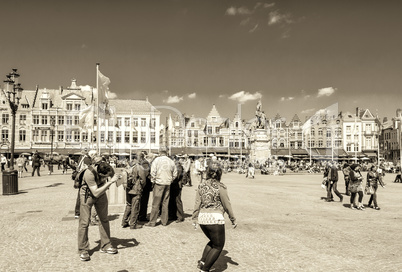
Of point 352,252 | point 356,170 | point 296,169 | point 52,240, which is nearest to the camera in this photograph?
point 352,252

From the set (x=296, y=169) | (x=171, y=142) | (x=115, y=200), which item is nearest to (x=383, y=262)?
(x=115, y=200)

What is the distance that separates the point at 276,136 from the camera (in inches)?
3219

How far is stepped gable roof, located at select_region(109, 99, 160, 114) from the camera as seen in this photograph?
69125 millimetres

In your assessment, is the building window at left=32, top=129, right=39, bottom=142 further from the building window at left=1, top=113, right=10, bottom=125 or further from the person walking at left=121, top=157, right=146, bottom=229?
the person walking at left=121, top=157, right=146, bottom=229

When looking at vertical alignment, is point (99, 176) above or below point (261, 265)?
above

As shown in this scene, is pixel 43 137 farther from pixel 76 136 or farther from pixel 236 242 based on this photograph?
pixel 236 242

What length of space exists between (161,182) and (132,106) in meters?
63.0

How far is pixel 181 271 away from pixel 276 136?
256 feet

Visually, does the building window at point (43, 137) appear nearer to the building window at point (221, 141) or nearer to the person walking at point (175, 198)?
the building window at point (221, 141)

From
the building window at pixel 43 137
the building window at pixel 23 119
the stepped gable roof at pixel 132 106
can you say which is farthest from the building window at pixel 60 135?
the stepped gable roof at pixel 132 106

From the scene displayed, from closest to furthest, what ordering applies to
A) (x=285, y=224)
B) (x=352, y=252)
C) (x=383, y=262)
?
(x=383, y=262), (x=352, y=252), (x=285, y=224)

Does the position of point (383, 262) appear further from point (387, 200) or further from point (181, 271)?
point (387, 200)

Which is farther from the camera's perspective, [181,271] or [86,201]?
[86,201]

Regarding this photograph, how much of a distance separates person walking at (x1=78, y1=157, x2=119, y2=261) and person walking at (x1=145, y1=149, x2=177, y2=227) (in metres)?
2.37
